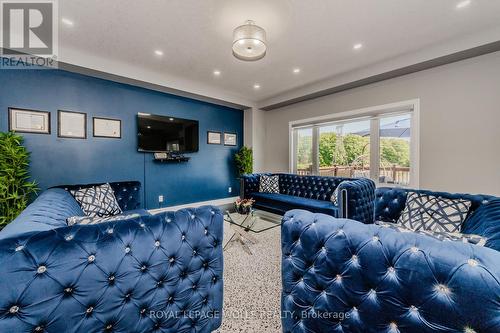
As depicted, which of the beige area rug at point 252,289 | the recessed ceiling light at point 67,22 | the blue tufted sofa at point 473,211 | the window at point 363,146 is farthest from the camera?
the window at point 363,146

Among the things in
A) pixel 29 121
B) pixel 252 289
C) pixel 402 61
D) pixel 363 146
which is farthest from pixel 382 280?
pixel 29 121

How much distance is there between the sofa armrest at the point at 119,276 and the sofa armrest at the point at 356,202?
199cm

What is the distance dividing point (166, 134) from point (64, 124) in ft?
5.42

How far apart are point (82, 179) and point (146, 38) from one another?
260cm

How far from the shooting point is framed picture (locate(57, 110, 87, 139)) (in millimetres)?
3311

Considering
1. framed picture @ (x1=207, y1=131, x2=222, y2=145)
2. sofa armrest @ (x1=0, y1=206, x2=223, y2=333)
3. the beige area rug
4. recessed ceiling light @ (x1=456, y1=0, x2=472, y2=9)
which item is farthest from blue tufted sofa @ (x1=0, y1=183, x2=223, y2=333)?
framed picture @ (x1=207, y1=131, x2=222, y2=145)

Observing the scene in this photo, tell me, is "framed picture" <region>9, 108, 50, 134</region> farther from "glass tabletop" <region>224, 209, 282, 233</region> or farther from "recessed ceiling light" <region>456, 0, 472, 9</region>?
"recessed ceiling light" <region>456, 0, 472, 9</region>

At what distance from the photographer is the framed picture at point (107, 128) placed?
3629 mm

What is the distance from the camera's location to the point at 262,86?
4.62 metres

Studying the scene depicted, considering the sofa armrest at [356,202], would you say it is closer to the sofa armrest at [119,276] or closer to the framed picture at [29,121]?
the sofa armrest at [119,276]

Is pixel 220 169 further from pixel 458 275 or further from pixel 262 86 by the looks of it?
pixel 458 275

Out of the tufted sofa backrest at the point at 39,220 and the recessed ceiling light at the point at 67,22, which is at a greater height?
the recessed ceiling light at the point at 67,22

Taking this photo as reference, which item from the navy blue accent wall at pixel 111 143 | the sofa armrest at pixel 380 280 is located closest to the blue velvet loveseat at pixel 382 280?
the sofa armrest at pixel 380 280

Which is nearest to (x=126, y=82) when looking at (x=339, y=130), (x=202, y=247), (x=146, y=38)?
(x=146, y=38)
